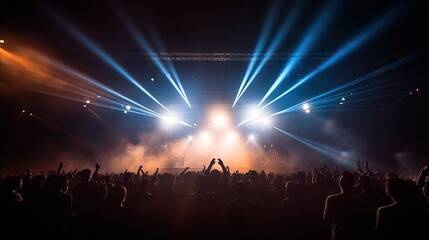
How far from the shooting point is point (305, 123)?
22.8 m

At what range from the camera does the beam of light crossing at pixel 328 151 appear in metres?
20.1

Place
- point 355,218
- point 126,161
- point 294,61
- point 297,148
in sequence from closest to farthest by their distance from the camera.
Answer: point 355,218 < point 294,61 < point 126,161 < point 297,148

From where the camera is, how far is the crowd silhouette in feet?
9.96

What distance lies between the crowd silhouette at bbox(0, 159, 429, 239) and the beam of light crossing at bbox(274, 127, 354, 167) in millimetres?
16974

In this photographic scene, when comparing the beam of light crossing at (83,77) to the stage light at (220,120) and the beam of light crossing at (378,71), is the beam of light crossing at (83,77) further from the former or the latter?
the beam of light crossing at (378,71)

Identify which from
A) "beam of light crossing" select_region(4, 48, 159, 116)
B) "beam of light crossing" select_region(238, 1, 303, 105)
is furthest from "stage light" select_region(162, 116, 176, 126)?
"beam of light crossing" select_region(238, 1, 303, 105)

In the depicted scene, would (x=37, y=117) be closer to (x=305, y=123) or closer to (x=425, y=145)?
(x=305, y=123)

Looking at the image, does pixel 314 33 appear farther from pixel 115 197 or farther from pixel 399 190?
pixel 115 197

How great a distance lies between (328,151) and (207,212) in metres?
20.5

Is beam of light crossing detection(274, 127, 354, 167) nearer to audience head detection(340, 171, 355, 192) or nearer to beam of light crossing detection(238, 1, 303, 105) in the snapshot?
beam of light crossing detection(238, 1, 303, 105)

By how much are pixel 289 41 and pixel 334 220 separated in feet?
31.0

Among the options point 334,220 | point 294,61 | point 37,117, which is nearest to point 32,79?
point 37,117

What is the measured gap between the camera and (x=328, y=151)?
21453mm

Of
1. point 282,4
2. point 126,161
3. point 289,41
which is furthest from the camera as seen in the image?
point 126,161
